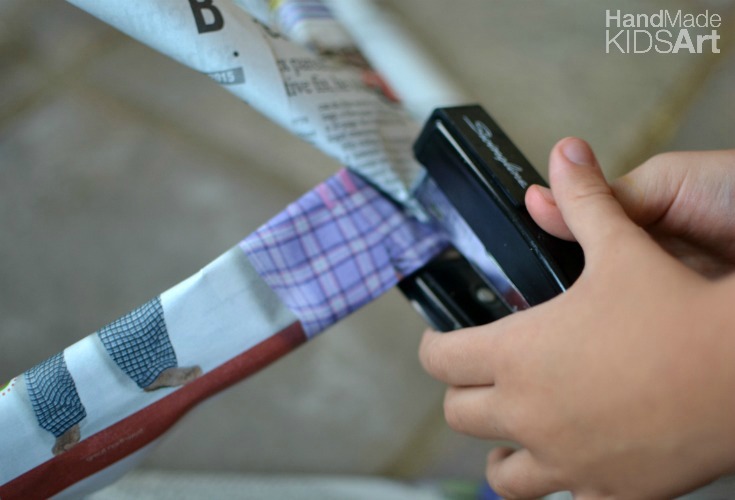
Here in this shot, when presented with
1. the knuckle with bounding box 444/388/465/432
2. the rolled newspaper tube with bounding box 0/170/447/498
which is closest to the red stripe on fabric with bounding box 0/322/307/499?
the rolled newspaper tube with bounding box 0/170/447/498

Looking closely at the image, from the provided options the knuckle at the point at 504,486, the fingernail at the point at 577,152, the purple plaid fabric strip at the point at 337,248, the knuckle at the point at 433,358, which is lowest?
the knuckle at the point at 504,486

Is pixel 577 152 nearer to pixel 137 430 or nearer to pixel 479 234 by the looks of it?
pixel 479 234

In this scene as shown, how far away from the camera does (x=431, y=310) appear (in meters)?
0.43

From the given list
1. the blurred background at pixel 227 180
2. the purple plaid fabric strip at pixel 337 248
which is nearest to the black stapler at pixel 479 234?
the purple plaid fabric strip at pixel 337 248

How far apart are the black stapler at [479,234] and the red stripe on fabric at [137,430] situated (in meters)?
0.11

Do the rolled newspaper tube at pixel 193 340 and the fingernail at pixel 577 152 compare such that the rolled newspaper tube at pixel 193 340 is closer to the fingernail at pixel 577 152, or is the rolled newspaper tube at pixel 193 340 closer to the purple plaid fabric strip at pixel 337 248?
the purple plaid fabric strip at pixel 337 248

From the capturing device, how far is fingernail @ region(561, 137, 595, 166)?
1.14ft

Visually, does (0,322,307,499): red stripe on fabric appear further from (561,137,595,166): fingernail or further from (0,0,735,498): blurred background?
(561,137,595,166): fingernail

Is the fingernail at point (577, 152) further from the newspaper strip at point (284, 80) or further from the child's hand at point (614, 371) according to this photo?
the newspaper strip at point (284, 80)

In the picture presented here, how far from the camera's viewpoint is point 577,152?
13.7 inches

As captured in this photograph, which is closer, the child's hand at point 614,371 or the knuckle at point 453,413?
the child's hand at point 614,371

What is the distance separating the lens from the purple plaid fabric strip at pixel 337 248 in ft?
1.25

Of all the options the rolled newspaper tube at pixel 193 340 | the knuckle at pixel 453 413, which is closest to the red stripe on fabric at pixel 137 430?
the rolled newspaper tube at pixel 193 340

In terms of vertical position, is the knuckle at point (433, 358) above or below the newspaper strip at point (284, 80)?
below
